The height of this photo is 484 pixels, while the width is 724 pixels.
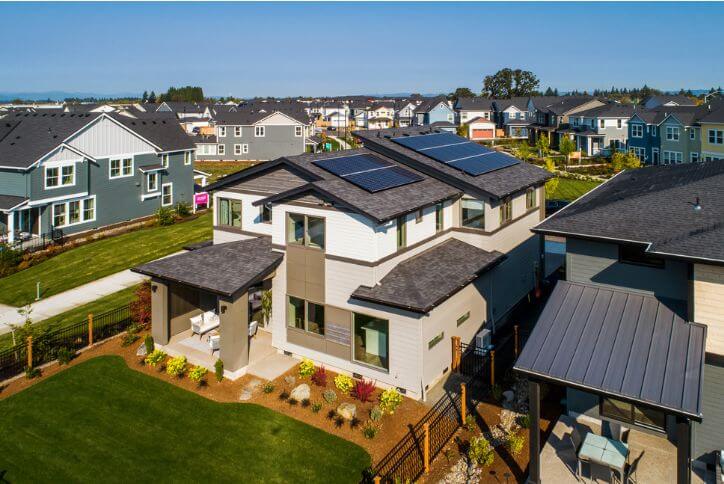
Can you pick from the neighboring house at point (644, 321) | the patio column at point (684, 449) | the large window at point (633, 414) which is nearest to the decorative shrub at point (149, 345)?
the neighboring house at point (644, 321)

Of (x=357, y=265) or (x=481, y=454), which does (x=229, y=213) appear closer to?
(x=357, y=265)

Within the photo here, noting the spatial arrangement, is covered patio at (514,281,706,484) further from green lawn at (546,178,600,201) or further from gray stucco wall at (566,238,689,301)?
green lawn at (546,178,600,201)

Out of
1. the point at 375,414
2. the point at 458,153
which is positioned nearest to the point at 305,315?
the point at 375,414

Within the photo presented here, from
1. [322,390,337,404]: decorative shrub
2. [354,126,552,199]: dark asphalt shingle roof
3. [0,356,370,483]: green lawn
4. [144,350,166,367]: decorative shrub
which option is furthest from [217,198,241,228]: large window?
[322,390,337,404]: decorative shrub

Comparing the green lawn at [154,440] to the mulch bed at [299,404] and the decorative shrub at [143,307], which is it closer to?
the mulch bed at [299,404]

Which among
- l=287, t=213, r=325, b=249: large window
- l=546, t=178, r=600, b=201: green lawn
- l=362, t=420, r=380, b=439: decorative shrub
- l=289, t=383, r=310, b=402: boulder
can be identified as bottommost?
l=362, t=420, r=380, b=439: decorative shrub

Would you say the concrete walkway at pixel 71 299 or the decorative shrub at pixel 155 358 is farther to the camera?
the concrete walkway at pixel 71 299
